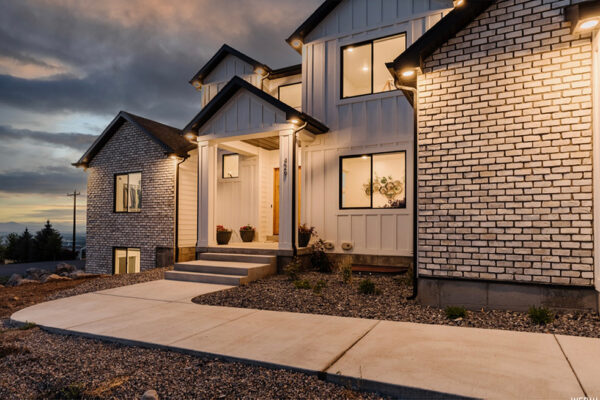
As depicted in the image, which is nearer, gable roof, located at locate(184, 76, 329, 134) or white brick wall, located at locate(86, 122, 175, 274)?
gable roof, located at locate(184, 76, 329, 134)

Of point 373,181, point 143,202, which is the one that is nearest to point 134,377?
point 373,181

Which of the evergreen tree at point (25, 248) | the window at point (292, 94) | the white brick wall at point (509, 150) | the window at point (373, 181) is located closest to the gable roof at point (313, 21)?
the window at point (292, 94)

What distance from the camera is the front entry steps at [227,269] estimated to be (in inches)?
284

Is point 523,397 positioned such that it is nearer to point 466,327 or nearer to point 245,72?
point 466,327

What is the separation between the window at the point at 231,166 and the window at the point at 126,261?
4.47 m

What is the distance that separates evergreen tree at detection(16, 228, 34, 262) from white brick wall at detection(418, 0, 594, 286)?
30658mm

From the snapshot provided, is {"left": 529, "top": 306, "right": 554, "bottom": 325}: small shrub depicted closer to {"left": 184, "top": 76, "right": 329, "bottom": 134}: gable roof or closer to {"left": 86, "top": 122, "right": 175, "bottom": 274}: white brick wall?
{"left": 184, "top": 76, "right": 329, "bottom": 134}: gable roof

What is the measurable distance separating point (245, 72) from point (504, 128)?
9188mm

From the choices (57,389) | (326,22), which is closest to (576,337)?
(57,389)

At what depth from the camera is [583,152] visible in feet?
13.9

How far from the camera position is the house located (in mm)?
4359

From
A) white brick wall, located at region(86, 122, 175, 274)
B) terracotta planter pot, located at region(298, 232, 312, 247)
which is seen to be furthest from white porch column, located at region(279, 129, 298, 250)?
white brick wall, located at region(86, 122, 175, 274)

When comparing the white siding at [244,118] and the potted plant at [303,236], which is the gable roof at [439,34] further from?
the potted plant at [303,236]

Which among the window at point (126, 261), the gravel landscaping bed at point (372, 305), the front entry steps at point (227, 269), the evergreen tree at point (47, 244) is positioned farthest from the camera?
the evergreen tree at point (47, 244)
